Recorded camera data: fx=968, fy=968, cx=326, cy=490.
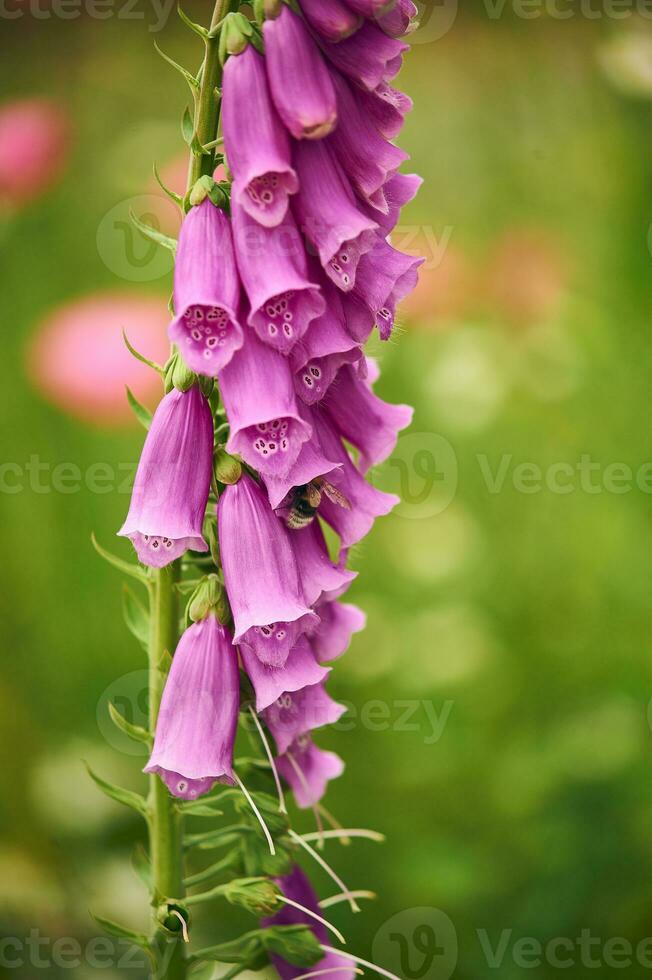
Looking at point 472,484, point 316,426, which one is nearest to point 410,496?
point 472,484

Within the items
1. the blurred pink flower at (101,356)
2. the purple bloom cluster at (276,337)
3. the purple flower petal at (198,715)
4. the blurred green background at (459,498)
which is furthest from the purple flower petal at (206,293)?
the blurred green background at (459,498)

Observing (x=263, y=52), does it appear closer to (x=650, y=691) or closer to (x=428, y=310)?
(x=428, y=310)

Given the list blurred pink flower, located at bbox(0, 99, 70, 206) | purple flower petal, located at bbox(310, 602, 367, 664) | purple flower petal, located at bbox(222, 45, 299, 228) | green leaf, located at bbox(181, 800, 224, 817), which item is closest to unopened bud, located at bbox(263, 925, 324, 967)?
green leaf, located at bbox(181, 800, 224, 817)

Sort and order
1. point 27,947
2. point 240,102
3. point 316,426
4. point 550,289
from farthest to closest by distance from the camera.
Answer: point 550,289 < point 27,947 < point 316,426 < point 240,102

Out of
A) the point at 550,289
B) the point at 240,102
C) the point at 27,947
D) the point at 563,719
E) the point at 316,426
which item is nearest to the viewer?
the point at 240,102

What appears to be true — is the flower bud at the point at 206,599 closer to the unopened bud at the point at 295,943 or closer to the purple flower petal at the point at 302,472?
the purple flower petal at the point at 302,472

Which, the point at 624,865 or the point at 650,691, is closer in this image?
A: the point at 624,865

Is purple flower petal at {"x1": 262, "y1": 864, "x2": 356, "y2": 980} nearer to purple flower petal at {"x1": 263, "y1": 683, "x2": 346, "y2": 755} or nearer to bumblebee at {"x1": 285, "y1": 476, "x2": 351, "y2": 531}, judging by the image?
purple flower petal at {"x1": 263, "y1": 683, "x2": 346, "y2": 755}
